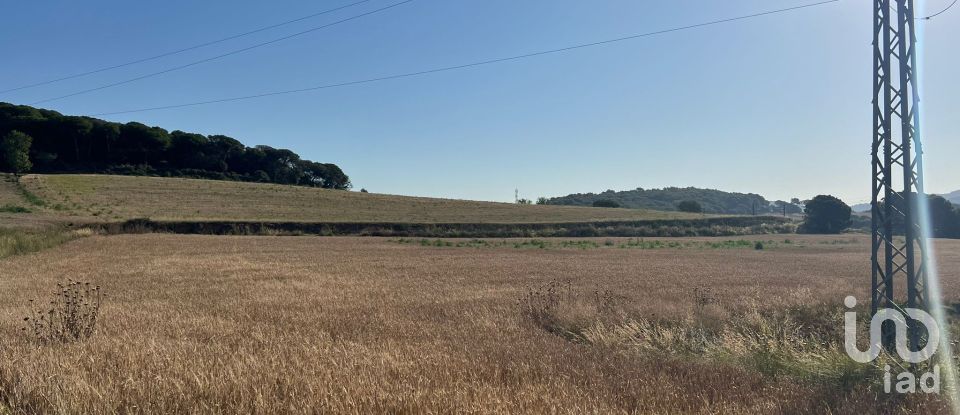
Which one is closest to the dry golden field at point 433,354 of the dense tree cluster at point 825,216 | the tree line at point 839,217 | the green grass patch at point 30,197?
the green grass patch at point 30,197

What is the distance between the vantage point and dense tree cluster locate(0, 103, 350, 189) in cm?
9212

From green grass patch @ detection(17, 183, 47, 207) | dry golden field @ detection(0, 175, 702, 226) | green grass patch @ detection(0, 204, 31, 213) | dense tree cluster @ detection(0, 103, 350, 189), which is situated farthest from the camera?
dense tree cluster @ detection(0, 103, 350, 189)

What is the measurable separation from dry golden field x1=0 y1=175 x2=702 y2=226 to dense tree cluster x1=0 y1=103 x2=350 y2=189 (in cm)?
1889

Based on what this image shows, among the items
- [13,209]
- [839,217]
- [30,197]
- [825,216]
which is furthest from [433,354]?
[839,217]

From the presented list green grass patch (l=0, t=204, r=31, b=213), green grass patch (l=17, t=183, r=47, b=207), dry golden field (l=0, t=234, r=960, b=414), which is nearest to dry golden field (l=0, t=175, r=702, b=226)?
green grass patch (l=17, t=183, r=47, b=207)

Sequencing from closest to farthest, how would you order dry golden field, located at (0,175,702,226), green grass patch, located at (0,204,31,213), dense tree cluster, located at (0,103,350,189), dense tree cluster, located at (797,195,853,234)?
1. green grass patch, located at (0,204,31,213)
2. dry golden field, located at (0,175,702,226)
3. dense tree cluster, located at (797,195,853,234)
4. dense tree cluster, located at (0,103,350,189)

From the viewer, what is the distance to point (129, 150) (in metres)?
101

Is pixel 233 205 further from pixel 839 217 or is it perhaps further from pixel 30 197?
pixel 839 217

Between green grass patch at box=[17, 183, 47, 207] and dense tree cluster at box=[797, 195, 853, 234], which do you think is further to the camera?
dense tree cluster at box=[797, 195, 853, 234]

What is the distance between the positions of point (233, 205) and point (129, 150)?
51.5 metres

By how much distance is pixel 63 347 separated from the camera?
7004mm

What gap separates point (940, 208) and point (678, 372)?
113 metres

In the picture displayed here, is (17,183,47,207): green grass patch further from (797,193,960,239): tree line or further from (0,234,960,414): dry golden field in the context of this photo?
(797,193,960,239): tree line

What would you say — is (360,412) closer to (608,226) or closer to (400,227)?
(400,227)
